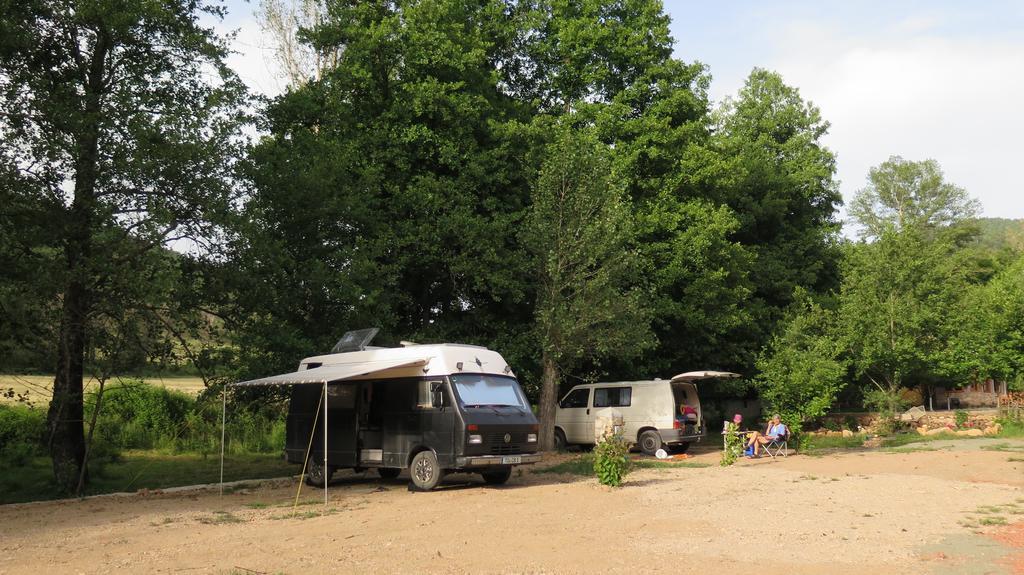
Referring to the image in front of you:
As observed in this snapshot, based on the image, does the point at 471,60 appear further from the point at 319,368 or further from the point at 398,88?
the point at 319,368

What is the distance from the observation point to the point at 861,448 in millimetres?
21969

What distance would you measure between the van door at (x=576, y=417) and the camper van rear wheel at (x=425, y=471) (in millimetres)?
8646

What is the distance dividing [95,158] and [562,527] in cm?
1114

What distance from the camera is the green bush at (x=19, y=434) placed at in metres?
19.3

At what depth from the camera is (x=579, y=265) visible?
2050 cm

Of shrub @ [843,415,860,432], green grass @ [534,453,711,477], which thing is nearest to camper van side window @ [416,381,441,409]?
green grass @ [534,453,711,477]

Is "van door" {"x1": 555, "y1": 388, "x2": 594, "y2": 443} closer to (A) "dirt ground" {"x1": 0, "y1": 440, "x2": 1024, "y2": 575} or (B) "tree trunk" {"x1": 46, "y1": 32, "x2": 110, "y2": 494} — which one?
(A) "dirt ground" {"x1": 0, "y1": 440, "x2": 1024, "y2": 575}

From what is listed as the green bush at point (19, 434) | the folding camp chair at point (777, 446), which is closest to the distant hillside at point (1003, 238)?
the folding camp chair at point (777, 446)

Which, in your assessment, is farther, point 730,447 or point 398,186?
point 398,186

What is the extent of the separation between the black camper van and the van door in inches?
288

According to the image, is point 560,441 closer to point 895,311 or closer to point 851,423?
point 851,423

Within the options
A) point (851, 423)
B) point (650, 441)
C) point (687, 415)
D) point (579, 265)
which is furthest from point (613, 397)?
point (851, 423)

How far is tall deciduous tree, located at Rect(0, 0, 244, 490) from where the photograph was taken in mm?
14234

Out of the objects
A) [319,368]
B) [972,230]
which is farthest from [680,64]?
[972,230]
